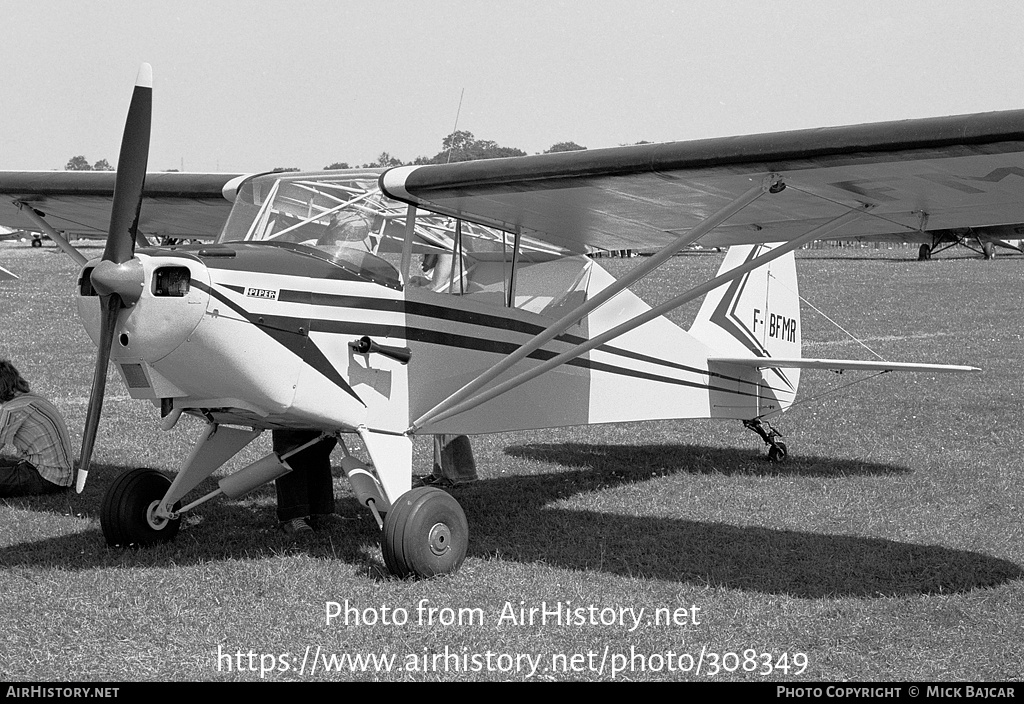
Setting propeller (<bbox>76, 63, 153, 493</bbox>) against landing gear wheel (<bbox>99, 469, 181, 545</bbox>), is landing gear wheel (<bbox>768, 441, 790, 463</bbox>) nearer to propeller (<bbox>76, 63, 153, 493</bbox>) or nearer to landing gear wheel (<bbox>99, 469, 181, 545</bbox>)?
landing gear wheel (<bbox>99, 469, 181, 545</bbox>)

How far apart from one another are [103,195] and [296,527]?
3199 millimetres

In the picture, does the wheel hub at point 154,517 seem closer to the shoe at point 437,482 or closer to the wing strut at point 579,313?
the wing strut at point 579,313

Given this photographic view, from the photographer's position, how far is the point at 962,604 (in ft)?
17.4

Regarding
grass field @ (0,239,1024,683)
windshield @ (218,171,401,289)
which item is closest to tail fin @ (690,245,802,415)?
grass field @ (0,239,1024,683)

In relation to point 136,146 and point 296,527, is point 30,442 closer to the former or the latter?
point 296,527

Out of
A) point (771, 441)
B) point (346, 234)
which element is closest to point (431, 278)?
point (346, 234)

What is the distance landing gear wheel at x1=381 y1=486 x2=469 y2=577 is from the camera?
5613mm

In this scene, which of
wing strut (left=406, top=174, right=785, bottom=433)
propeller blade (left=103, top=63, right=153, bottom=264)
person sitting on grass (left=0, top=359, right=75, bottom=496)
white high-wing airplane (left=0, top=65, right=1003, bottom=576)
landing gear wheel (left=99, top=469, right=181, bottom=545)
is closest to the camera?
white high-wing airplane (left=0, top=65, right=1003, bottom=576)

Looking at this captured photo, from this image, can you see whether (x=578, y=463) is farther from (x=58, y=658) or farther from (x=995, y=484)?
(x=58, y=658)

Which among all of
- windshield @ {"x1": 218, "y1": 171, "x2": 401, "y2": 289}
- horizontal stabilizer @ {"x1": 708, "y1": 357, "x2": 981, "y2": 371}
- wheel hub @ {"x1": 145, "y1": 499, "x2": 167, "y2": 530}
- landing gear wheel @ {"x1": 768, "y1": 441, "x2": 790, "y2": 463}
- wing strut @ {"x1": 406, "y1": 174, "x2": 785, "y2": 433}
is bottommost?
landing gear wheel @ {"x1": 768, "y1": 441, "x2": 790, "y2": 463}

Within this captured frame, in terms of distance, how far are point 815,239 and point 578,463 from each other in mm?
4384

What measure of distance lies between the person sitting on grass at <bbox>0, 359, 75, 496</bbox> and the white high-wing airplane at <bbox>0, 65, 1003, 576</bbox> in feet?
5.55

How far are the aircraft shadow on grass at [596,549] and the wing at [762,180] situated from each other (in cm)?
A: 217

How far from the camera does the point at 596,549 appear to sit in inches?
259
